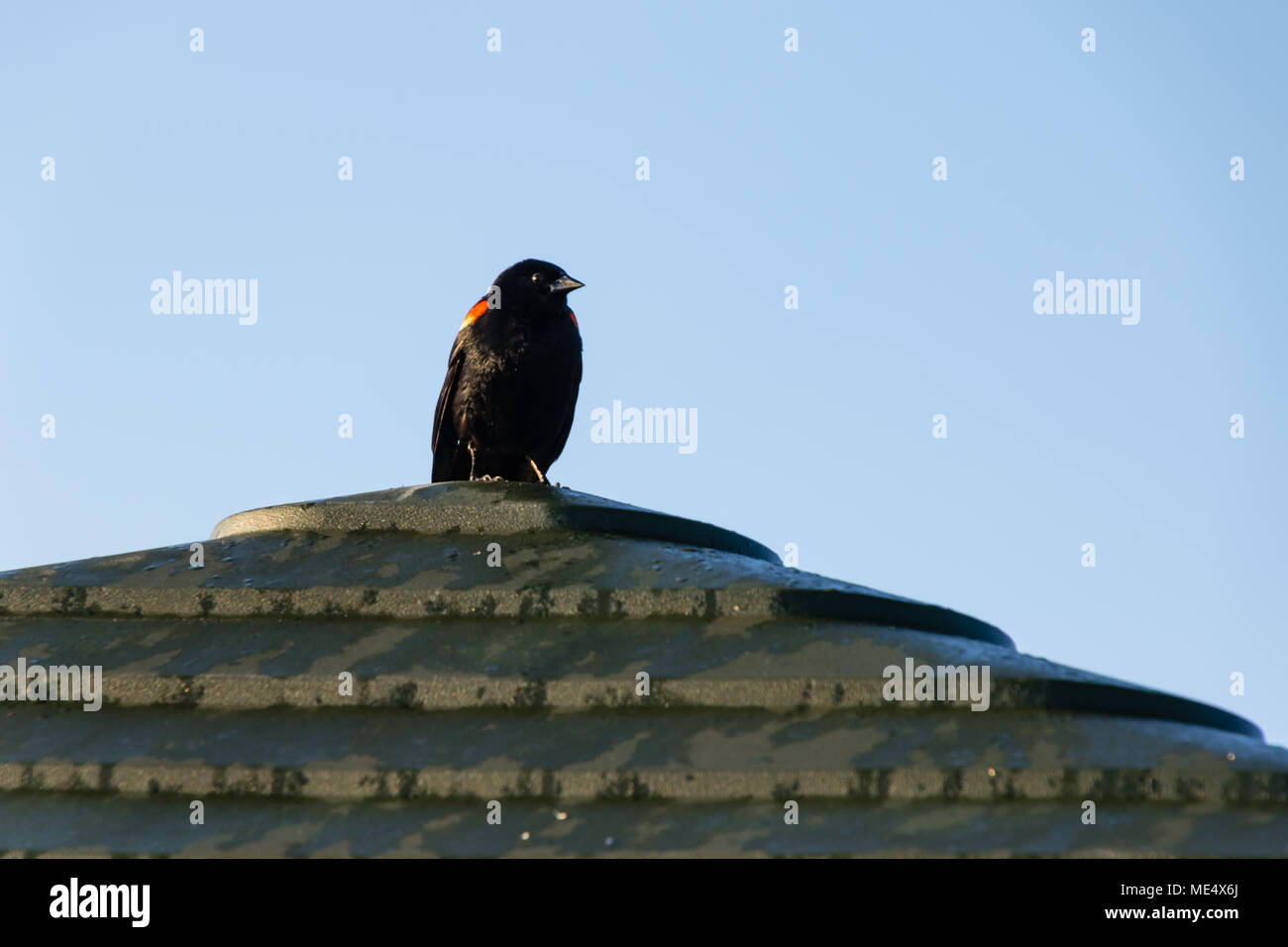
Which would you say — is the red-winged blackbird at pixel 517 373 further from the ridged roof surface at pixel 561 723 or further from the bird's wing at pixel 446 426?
the ridged roof surface at pixel 561 723

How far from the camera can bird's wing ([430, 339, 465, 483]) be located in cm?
655

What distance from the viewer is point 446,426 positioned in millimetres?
6629

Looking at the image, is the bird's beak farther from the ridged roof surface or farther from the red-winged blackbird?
the ridged roof surface

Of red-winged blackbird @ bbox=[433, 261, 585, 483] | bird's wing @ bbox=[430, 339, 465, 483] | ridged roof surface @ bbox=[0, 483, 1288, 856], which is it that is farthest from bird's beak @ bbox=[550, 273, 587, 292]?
ridged roof surface @ bbox=[0, 483, 1288, 856]

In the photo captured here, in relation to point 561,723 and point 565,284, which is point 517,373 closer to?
point 565,284

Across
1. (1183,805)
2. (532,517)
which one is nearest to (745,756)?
(1183,805)

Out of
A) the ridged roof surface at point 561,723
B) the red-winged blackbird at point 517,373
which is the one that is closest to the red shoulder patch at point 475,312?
the red-winged blackbird at point 517,373

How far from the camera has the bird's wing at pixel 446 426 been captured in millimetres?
6555

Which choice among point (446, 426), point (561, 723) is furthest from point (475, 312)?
point (561, 723)

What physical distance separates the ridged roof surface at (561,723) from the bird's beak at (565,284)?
2.96 metres

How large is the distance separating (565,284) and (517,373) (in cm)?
54
